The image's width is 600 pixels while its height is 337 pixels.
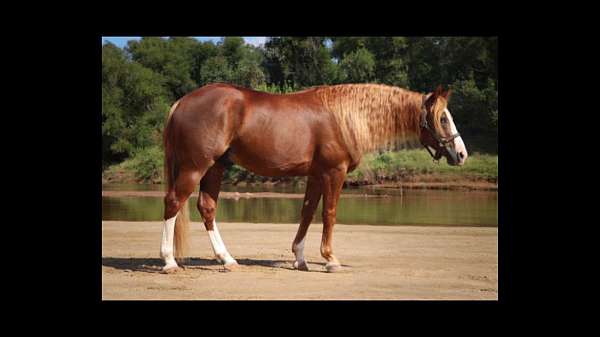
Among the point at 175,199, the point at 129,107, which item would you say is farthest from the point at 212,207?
the point at 129,107

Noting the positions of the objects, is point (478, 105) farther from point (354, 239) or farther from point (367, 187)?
point (354, 239)

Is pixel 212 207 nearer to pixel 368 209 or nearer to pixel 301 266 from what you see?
pixel 301 266

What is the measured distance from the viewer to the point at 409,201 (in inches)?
826

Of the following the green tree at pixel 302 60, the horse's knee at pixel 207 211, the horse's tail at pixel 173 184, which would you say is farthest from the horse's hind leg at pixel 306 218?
the green tree at pixel 302 60

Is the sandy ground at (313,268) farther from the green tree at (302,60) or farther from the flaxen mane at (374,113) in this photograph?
the green tree at (302,60)

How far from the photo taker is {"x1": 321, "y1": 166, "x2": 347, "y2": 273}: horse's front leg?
757cm

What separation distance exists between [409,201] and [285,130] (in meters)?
14.1

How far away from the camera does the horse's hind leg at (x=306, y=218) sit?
780 cm

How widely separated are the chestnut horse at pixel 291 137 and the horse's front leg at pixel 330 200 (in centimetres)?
1

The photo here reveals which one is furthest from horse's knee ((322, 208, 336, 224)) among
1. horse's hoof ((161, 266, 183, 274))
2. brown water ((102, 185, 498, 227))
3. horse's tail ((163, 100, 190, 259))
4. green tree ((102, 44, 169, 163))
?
green tree ((102, 44, 169, 163))

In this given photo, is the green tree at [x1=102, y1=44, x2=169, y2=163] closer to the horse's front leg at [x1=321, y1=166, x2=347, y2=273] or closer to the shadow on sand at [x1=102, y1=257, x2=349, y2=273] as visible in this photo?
the shadow on sand at [x1=102, y1=257, x2=349, y2=273]

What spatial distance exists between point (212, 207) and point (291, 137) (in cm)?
133

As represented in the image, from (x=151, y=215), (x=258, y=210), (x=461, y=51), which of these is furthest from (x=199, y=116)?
(x=461, y=51)

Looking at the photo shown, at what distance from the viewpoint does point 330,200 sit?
7605 mm
